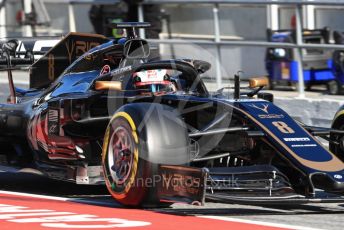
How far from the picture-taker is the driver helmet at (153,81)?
8352mm

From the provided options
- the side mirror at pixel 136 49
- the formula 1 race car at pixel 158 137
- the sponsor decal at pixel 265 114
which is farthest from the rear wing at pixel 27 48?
the sponsor decal at pixel 265 114

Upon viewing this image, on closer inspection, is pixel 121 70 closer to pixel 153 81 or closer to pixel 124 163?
pixel 153 81

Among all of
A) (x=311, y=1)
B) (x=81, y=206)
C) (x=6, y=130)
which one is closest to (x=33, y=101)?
(x=6, y=130)

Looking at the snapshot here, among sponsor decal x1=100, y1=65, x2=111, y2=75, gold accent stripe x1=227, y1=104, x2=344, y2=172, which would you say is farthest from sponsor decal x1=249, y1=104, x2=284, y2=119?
sponsor decal x1=100, y1=65, x2=111, y2=75

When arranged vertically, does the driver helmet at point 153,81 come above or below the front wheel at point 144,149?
above

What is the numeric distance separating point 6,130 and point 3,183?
547 millimetres

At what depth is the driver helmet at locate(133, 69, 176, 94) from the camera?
8.35 meters

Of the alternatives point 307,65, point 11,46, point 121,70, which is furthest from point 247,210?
point 307,65

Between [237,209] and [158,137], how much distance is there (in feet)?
3.03

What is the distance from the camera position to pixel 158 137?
6980mm

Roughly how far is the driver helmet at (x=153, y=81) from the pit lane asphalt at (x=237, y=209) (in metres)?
1.06

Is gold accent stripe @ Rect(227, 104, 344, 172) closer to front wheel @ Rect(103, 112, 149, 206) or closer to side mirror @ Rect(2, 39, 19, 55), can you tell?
front wheel @ Rect(103, 112, 149, 206)

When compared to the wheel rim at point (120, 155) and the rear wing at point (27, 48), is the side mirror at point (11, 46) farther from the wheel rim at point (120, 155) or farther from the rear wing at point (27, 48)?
the wheel rim at point (120, 155)

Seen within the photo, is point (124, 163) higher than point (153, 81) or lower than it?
lower
